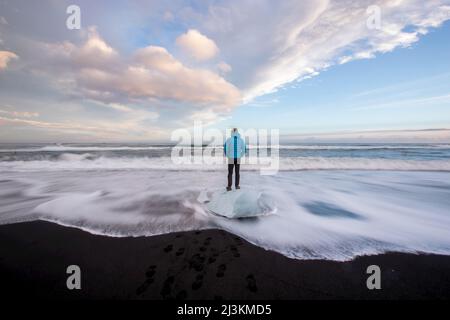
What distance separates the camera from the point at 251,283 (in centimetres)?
259

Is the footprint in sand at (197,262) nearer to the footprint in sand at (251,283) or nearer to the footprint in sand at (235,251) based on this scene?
the footprint in sand at (235,251)

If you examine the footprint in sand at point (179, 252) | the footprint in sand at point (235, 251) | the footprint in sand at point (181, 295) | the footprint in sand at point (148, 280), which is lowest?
the footprint in sand at point (181, 295)

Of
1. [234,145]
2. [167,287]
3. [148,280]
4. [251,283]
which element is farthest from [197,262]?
[234,145]

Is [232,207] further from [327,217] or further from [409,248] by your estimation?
[409,248]

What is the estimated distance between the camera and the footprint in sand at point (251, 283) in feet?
8.16

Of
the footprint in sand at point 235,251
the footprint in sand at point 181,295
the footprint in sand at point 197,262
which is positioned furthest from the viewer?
the footprint in sand at point 235,251

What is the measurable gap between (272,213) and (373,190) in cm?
573

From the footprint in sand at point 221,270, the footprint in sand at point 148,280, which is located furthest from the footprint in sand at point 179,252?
the footprint in sand at point 221,270

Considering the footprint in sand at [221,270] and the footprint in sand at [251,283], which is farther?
the footprint in sand at [221,270]

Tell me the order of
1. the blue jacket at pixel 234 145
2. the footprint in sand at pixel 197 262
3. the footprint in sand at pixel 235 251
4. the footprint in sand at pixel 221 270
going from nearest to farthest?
the footprint in sand at pixel 221 270 < the footprint in sand at pixel 197 262 < the footprint in sand at pixel 235 251 < the blue jacket at pixel 234 145

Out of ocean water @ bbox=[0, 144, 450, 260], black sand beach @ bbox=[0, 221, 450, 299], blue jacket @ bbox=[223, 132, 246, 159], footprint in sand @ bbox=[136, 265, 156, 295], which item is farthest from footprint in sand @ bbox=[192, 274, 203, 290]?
blue jacket @ bbox=[223, 132, 246, 159]

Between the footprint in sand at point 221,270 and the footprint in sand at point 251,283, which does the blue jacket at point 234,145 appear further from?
the footprint in sand at point 251,283

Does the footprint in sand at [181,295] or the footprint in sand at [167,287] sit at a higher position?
the footprint in sand at [167,287]

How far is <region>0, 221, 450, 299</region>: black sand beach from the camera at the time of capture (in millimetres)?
2443
